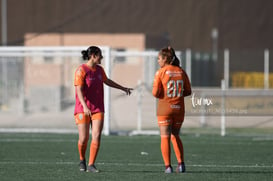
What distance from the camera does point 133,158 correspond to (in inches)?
634

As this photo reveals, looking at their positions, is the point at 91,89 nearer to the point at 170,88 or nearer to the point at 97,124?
the point at 97,124

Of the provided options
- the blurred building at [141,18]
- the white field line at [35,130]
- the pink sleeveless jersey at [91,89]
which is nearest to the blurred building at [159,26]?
the blurred building at [141,18]

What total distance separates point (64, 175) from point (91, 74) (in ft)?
5.27

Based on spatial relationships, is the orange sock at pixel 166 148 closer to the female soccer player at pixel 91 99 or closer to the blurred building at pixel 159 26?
the female soccer player at pixel 91 99

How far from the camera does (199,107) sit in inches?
1029

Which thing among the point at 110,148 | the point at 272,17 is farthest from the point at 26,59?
the point at 272,17

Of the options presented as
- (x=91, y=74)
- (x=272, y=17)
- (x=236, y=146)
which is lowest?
(x=236, y=146)

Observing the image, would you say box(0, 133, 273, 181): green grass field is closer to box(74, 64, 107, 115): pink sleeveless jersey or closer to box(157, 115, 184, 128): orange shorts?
box(157, 115, 184, 128): orange shorts

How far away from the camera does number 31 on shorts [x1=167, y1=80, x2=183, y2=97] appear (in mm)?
12875

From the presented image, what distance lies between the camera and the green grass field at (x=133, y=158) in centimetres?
1295

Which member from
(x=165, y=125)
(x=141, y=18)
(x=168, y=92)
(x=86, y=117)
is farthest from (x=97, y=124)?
(x=141, y=18)

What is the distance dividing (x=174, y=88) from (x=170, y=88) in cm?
7

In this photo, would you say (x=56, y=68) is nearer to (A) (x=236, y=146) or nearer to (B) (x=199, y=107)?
(B) (x=199, y=107)

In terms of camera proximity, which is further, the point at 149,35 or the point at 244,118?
the point at 149,35
